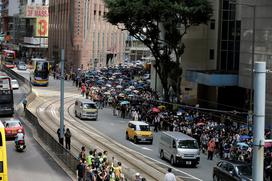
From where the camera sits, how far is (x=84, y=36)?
107562 mm

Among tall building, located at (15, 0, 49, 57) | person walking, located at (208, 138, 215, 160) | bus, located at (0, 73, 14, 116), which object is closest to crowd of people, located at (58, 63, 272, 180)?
person walking, located at (208, 138, 215, 160)

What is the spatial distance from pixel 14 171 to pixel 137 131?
13.9 metres

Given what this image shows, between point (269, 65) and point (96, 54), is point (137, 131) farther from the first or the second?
point (96, 54)

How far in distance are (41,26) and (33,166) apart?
123 metres

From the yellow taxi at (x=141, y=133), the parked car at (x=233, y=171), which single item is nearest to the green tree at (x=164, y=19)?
the yellow taxi at (x=141, y=133)

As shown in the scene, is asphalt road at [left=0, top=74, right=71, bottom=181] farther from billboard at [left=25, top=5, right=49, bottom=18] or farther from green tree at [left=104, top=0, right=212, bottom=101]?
billboard at [left=25, top=5, right=49, bottom=18]

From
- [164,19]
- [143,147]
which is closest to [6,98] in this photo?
[143,147]

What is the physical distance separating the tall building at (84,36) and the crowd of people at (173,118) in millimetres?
23515

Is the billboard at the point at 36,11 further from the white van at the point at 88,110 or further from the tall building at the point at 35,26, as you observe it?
the white van at the point at 88,110

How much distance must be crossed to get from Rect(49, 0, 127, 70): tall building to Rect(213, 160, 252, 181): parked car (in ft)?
273

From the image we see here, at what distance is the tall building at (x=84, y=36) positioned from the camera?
107188 mm

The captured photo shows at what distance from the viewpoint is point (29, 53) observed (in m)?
156

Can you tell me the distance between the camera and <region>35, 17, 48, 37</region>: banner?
150 m

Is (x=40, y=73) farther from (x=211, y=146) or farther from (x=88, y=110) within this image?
(x=211, y=146)
